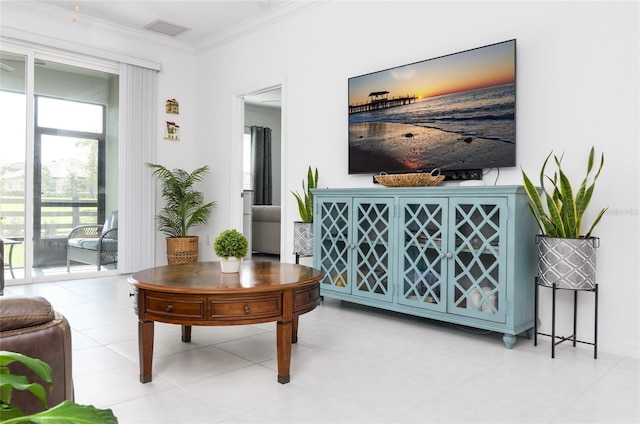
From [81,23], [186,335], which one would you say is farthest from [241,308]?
[81,23]

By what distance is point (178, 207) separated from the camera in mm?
5301

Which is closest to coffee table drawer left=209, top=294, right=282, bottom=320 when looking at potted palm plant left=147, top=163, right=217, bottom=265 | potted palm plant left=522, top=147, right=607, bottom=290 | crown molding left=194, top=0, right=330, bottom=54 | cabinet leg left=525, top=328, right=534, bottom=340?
potted palm plant left=522, top=147, right=607, bottom=290

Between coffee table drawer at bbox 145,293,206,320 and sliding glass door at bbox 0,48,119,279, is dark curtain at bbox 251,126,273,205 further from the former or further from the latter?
coffee table drawer at bbox 145,293,206,320

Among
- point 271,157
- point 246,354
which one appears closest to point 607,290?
point 246,354

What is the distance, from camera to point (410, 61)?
3.56 meters

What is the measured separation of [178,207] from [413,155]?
115 inches

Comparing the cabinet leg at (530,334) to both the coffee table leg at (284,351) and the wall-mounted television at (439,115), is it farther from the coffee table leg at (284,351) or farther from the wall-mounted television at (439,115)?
the coffee table leg at (284,351)

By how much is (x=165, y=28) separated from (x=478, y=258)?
4120 mm

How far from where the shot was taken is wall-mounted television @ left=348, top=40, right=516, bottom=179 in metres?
3.00

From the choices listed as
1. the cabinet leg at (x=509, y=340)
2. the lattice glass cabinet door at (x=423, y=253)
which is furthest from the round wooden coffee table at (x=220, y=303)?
the cabinet leg at (x=509, y=340)

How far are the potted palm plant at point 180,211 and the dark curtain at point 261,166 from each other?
8.49 feet

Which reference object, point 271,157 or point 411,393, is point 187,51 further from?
point 411,393

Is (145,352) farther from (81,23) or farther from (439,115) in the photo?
(81,23)

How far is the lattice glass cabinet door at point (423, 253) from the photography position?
2.94 meters
